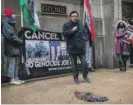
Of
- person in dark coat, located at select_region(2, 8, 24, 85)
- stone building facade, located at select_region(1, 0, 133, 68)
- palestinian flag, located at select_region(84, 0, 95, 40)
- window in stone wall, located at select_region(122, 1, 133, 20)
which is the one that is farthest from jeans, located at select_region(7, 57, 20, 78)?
window in stone wall, located at select_region(122, 1, 133, 20)

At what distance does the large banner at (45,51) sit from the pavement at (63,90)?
491mm

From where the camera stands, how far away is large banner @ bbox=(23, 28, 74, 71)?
8.28m

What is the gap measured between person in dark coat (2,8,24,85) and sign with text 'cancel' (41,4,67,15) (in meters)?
1.44

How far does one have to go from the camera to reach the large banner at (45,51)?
326 inches

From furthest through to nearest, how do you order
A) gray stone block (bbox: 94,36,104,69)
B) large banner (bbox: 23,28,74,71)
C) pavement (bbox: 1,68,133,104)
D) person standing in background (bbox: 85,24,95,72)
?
gray stone block (bbox: 94,36,104,69) → person standing in background (bbox: 85,24,95,72) → large banner (bbox: 23,28,74,71) → pavement (bbox: 1,68,133,104)

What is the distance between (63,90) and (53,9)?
310 centimetres

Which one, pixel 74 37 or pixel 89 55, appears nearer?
pixel 74 37

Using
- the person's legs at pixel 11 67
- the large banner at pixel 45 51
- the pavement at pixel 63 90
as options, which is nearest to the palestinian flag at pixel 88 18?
the large banner at pixel 45 51

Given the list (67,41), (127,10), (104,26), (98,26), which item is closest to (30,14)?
(67,41)

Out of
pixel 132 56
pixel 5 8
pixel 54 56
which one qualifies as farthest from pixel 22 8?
pixel 132 56

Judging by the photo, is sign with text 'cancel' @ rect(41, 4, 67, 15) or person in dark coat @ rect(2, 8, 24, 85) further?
sign with text 'cancel' @ rect(41, 4, 67, 15)

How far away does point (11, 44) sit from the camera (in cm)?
763

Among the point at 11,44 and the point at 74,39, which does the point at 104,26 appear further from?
the point at 11,44

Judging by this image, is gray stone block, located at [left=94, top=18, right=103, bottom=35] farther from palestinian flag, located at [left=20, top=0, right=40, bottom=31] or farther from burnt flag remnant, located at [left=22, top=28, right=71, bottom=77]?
palestinian flag, located at [left=20, top=0, right=40, bottom=31]
